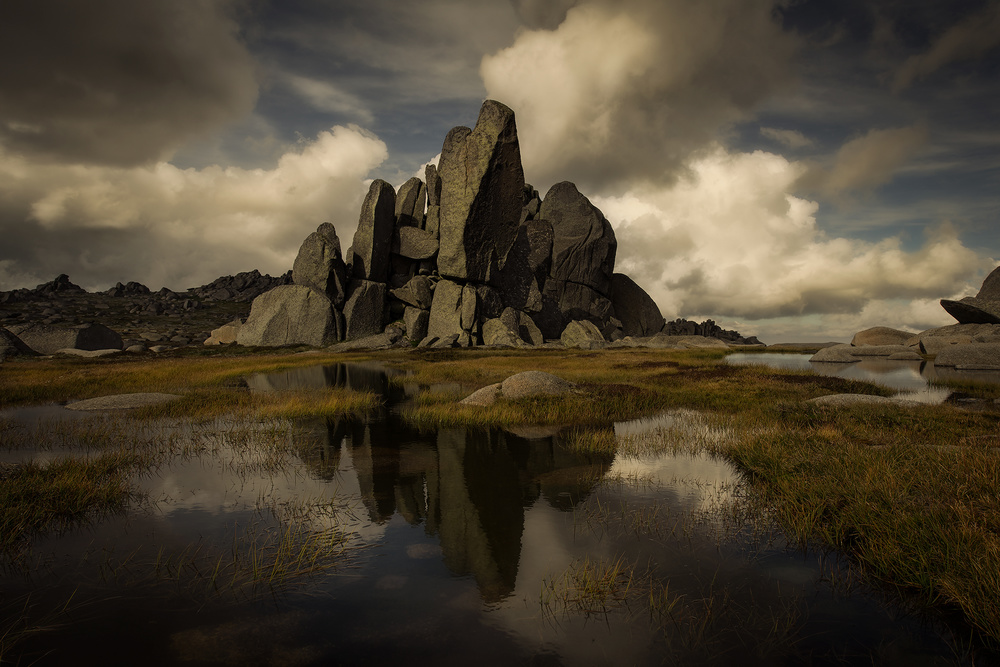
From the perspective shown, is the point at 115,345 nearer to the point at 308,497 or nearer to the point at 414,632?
the point at 308,497

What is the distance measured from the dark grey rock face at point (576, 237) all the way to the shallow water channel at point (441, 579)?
6336 cm

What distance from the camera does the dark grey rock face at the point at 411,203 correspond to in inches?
2500

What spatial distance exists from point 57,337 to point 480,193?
1758 inches

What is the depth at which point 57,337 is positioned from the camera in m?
50.1

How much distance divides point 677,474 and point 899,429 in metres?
5.72

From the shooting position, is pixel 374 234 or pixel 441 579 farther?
pixel 374 234

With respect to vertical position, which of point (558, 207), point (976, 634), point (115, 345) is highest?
point (558, 207)

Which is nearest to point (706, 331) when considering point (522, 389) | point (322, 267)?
point (322, 267)

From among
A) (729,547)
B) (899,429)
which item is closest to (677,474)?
(729,547)

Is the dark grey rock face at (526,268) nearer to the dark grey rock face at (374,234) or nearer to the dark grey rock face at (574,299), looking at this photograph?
the dark grey rock face at (574,299)

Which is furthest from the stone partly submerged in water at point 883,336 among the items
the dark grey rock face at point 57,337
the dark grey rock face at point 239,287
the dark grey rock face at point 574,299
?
the dark grey rock face at point 239,287

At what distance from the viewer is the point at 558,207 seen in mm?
72812

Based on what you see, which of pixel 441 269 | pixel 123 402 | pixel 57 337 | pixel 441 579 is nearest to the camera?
pixel 441 579

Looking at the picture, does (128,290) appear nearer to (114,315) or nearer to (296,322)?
(114,315)
